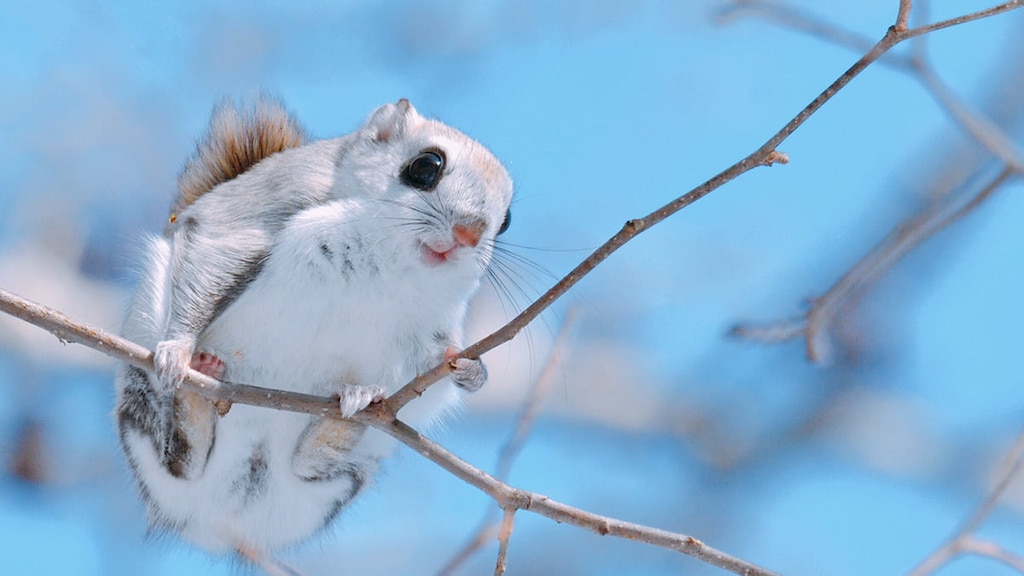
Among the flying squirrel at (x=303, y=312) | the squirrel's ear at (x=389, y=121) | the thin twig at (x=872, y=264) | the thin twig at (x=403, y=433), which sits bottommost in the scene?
the thin twig at (x=403, y=433)

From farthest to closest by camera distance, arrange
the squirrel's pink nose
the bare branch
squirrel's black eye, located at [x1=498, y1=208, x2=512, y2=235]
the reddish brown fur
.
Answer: the reddish brown fur
squirrel's black eye, located at [x1=498, y1=208, x2=512, y2=235]
the squirrel's pink nose
the bare branch

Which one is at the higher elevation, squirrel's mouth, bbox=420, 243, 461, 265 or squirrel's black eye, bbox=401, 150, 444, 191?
squirrel's black eye, bbox=401, 150, 444, 191

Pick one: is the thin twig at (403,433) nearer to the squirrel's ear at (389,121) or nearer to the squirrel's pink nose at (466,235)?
the squirrel's pink nose at (466,235)

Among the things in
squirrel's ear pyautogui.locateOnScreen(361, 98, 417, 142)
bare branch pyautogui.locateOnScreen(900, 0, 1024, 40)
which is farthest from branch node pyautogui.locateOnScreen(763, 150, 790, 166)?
squirrel's ear pyautogui.locateOnScreen(361, 98, 417, 142)

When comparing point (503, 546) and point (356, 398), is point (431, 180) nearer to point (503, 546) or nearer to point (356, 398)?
point (356, 398)

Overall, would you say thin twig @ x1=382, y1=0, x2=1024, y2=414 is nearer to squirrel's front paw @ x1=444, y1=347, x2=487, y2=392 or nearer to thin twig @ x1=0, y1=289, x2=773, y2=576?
thin twig @ x1=0, y1=289, x2=773, y2=576

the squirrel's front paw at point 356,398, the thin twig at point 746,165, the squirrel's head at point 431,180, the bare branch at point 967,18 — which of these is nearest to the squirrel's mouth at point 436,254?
the squirrel's head at point 431,180

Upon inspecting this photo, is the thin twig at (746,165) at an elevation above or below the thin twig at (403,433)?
above

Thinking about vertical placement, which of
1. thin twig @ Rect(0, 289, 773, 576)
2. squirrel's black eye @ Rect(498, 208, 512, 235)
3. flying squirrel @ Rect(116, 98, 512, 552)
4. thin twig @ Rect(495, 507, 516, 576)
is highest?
squirrel's black eye @ Rect(498, 208, 512, 235)
